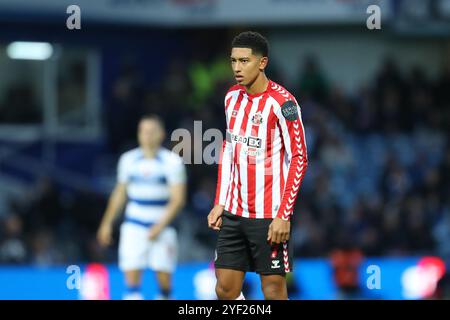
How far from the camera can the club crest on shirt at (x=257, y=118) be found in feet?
21.3

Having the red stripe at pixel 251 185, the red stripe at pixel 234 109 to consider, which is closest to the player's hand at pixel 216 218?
the red stripe at pixel 251 185

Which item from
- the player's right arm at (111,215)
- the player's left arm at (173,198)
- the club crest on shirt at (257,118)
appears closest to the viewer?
the club crest on shirt at (257,118)

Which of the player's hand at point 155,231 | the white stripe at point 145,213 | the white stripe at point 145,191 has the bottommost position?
the player's hand at point 155,231

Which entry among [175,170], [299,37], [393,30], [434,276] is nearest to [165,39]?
[299,37]

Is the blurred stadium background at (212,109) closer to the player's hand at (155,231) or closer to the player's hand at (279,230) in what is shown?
the player's hand at (155,231)

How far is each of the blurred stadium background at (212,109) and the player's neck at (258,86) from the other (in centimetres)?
767

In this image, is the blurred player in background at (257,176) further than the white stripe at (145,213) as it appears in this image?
No

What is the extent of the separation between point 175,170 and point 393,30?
25.0 ft

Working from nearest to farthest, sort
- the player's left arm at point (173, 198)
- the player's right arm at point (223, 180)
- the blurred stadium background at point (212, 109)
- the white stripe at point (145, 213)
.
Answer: the player's right arm at point (223, 180) → the player's left arm at point (173, 198) → the white stripe at point (145, 213) → the blurred stadium background at point (212, 109)

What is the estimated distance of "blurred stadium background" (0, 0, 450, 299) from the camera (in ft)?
48.5

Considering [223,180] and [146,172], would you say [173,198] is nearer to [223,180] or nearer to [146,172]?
[146,172]

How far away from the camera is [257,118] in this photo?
6508 mm

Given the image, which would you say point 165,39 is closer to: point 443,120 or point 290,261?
point 443,120

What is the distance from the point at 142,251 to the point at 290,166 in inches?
147
